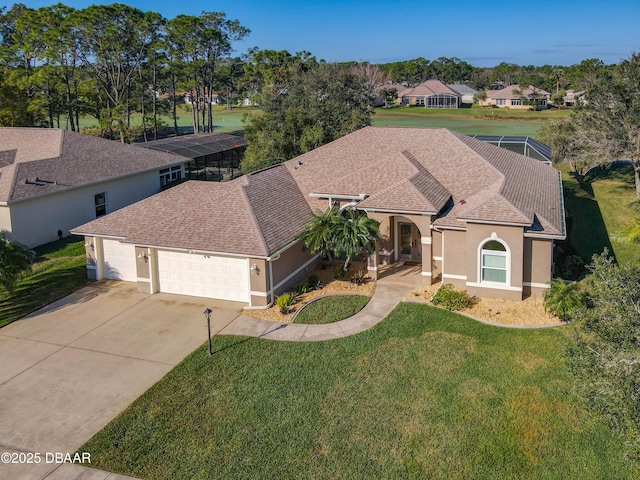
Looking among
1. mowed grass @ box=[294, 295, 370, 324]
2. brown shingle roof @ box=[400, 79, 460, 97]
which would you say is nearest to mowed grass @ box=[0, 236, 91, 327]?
mowed grass @ box=[294, 295, 370, 324]

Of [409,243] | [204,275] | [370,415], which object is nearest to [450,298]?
[409,243]

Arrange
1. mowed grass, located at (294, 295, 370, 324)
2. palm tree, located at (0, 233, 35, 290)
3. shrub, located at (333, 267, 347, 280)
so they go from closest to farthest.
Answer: mowed grass, located at (294, 295, 370, 324) < palm tree, located at (0, 233, 35, 290) < shrub, located at (333, 267, 347, 280)

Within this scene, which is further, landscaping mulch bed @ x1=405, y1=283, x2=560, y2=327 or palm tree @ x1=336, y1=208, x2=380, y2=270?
palm tree @ x1=336, y1=208, x2=380, y2=270

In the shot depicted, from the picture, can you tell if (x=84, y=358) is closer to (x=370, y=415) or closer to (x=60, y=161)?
(x=370, y=415)

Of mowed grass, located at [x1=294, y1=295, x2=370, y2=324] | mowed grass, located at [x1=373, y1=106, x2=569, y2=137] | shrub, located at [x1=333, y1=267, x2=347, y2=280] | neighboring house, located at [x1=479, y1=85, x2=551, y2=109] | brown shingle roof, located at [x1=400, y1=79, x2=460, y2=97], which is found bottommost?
mowed grass, located at [x1=294, y1=295, x2=370, y2=324]

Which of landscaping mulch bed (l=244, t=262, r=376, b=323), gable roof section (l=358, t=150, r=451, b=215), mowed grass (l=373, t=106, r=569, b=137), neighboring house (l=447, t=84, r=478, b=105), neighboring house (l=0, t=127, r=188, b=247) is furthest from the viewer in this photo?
neighboring house (l=447, t=84, r=478, b=105)

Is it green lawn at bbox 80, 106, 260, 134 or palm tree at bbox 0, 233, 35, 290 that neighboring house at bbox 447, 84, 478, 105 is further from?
palm tree at bbox 0, 233, 35, 290

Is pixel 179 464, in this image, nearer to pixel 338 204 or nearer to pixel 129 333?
pixel 129 333
